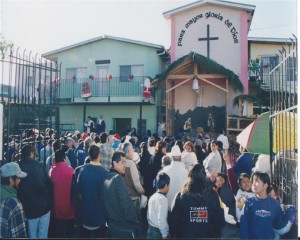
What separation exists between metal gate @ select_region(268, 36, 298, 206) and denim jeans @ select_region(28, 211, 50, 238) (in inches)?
140

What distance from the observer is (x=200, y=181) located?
12.4 ft

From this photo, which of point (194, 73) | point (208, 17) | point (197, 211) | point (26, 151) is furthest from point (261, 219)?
point (208, 17)

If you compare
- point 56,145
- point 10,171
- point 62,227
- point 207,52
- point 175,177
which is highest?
point 207,52

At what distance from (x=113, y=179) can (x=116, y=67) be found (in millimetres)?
16375

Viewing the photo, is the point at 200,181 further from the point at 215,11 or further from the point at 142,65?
the point at 142,65

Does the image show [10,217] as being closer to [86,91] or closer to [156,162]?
[156,162]

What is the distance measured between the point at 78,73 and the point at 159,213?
58.5 feet

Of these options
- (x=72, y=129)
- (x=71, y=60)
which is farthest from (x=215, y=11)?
(x=72, y=129)

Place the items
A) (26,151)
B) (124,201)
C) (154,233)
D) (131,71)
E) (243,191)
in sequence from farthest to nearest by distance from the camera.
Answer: (131,71) < (243,191) < (26,151) < (154,233) < (124,201)

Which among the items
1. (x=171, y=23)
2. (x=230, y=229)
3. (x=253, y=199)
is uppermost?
(x=171, y=23)

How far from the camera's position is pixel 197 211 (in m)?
3.71

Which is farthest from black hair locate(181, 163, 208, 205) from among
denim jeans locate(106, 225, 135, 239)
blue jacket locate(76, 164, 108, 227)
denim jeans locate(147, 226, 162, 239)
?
blue jacket locate(76, 164, 108, 227)

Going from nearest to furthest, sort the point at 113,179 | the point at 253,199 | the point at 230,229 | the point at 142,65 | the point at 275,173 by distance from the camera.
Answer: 1. the point at 253,199
2. the point at 113,179
3. the point at 275,173
4. the point at 230,229
5. the point at 142,65

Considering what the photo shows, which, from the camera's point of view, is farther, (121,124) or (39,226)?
(121,124)
